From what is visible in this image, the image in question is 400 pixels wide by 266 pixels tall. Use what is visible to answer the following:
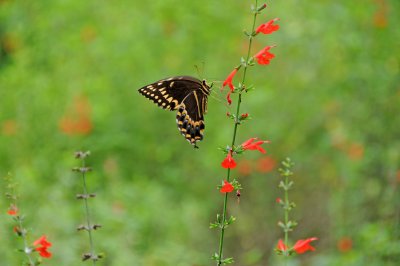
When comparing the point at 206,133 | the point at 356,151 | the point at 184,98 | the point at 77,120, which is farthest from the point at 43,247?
the point at 206,133

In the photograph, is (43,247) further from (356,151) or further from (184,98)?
(356,151)

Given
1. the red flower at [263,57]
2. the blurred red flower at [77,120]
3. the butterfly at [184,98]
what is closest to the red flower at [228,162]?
the red flower at [263,57]

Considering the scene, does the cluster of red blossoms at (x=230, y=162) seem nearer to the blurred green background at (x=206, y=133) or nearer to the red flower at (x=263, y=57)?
the red flower at (x=263, y=57)

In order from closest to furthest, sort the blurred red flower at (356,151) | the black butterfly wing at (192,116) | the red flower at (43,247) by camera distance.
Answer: the red flower at (43,247) < the black butterfly wing at (192,116) < the blurred red flower at (356,151)

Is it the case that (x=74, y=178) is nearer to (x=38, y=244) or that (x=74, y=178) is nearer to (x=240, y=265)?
(x=240, y=265)

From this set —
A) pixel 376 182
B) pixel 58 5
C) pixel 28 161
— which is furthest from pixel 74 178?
pixel 376 182

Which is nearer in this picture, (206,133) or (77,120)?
(77,120)

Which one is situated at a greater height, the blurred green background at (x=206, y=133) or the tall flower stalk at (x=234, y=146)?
the blurred green background at (x=206, y=133)
